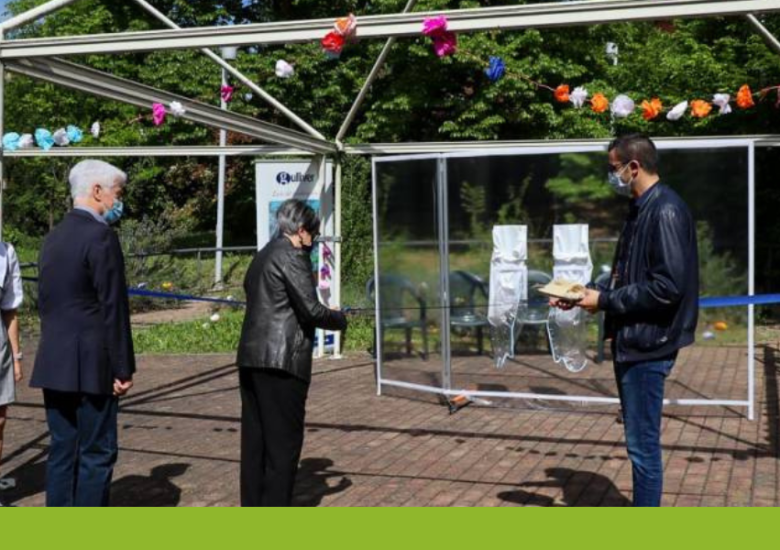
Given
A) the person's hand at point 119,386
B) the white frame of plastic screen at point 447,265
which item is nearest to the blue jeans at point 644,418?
the person's hand at point 119,386

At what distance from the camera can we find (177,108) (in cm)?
842

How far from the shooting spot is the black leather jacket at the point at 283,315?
204 inches

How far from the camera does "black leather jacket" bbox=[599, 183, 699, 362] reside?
4.51 meters

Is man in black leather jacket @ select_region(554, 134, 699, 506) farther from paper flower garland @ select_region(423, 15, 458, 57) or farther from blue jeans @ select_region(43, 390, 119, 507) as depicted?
blue jeans @ select_region(43, 390, 119, 507)

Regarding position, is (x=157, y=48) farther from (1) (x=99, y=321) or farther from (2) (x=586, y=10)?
(2) (x=586, y=10)

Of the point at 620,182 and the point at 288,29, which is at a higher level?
the point at 288,29

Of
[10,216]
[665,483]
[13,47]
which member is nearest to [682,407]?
[665,483]

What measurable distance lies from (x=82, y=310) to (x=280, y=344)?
40.1 inches

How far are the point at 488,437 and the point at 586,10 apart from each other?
3.88 metres

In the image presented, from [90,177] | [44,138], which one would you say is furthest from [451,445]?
[44,138]

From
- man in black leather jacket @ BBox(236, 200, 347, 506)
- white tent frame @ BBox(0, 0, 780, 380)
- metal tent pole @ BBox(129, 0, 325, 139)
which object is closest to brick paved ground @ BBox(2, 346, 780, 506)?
→ man in black leather jacket @ BBox(236, 200, 347, 506)

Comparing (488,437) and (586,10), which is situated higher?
(586,10)

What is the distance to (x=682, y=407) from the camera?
934 centimetres

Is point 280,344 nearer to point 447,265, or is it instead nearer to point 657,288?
point 657,288
